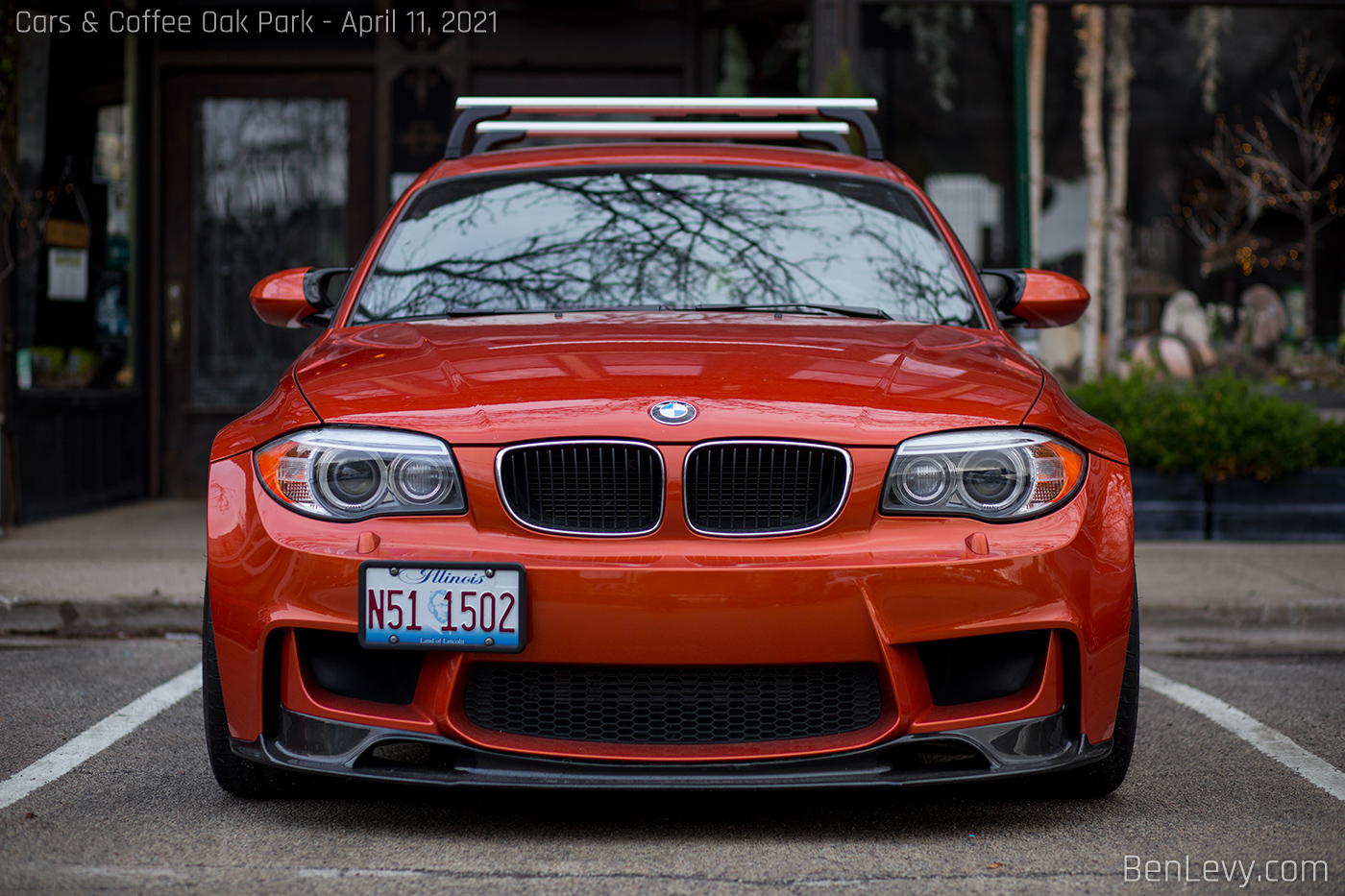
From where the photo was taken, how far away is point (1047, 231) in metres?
9.33

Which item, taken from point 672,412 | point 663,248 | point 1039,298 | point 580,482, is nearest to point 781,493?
point 672,412

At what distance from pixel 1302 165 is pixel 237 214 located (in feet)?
23.3

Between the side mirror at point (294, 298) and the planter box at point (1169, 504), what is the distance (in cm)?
517

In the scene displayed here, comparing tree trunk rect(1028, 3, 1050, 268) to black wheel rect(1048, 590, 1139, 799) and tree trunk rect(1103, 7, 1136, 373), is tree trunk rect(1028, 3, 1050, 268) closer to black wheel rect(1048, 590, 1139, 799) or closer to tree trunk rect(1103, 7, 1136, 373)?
tree trunk rect(1103, 7, 1136, 373)

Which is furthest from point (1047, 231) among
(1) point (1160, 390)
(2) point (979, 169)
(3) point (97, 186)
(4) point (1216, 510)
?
(3) point (97, 186)

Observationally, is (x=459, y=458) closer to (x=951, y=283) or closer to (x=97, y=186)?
(x=951, y=283)

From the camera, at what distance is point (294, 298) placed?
4.11 meters

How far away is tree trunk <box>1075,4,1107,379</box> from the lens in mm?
9297

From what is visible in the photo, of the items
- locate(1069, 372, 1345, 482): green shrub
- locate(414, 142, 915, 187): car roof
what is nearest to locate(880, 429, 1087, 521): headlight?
locate(414, 142, 915, 187): car roof

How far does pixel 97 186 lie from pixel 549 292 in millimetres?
6622

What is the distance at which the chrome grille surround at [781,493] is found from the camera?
9.36 feet

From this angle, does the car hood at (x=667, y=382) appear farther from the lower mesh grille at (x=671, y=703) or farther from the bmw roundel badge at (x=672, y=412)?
the lower mesh grille at (x=671, y=703)

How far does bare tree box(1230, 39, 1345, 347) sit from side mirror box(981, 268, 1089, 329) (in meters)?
5.67

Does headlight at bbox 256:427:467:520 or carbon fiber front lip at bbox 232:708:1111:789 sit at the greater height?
headlight at bbox 256:427:467:520
